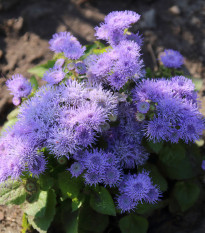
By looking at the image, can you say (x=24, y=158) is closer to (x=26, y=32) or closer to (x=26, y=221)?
(x=26, y=221)

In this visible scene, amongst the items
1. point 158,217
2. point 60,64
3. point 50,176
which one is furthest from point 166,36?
point 50,176

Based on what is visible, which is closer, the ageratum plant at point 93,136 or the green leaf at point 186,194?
the ageratum plant at point 93,136

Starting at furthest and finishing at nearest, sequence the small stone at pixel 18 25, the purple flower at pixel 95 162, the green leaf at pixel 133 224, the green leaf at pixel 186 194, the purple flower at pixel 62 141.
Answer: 1. the small stone at pixel 18 25
2. the green leaf at pixel 186 194
3. the green leaf at pixel 133 224
4. the purple flower at pixel 95 162
5. the purple flower at pixel 62 141

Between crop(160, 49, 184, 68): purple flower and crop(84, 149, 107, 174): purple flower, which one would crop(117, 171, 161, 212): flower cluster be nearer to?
crop(84, 149, 107, 174): purple flower

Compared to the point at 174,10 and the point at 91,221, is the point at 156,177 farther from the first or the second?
the point at 174,10

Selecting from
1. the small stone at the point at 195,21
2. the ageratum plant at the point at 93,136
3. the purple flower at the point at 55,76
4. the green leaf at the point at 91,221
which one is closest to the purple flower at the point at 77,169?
the ageratum plant at the point at 93,136

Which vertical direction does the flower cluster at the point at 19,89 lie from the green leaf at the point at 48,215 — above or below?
above

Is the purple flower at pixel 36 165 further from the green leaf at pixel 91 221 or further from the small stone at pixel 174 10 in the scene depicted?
the small stone at pixel 174 10

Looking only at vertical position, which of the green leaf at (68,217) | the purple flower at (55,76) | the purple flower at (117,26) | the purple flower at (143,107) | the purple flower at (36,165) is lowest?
the green leaf at (68,217)
